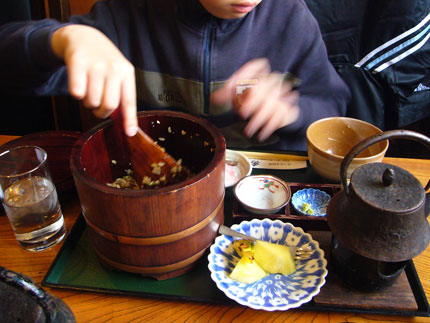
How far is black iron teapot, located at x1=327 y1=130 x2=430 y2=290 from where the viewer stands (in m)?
0.83

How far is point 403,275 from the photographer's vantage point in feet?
3.25

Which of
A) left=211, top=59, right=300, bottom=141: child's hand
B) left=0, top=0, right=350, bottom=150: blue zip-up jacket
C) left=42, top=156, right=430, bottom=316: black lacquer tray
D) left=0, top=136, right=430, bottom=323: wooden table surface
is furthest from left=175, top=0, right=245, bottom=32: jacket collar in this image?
left=0, top=136, right=430, bottom=323: wooden table surface

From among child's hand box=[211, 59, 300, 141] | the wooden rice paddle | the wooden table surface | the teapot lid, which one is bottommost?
the wooden table surface

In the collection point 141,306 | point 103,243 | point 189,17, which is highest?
point 189,17

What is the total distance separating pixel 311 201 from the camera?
1.27 meters

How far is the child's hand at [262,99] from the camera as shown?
5.10 feet

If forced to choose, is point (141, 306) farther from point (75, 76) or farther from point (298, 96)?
point (298, 96)

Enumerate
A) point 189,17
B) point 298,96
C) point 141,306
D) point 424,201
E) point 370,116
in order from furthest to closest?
point 370,116, point 298,96, point 189,17, point 141,306, point 424,201

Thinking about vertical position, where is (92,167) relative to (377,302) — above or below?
above

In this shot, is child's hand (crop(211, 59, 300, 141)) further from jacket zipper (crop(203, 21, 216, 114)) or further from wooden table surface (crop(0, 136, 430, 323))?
wooden table surface (crop(0, 136, 430, 323))

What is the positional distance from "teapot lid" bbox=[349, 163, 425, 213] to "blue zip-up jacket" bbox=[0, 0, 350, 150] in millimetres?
812

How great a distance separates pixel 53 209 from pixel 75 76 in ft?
1.26

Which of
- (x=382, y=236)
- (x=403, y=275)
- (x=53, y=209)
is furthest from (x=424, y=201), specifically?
(x=53, y=209)

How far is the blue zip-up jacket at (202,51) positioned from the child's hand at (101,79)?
0.54m
